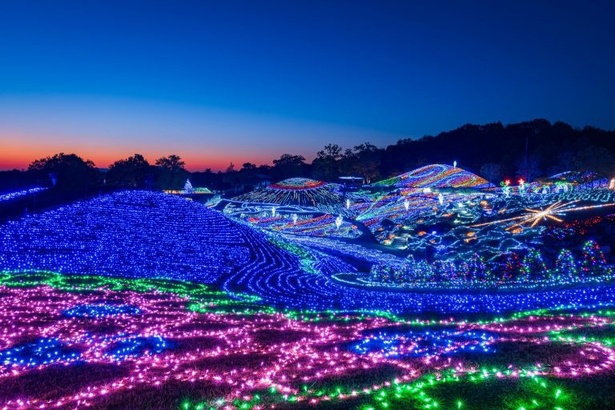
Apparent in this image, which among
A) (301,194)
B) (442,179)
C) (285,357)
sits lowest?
(285,357)

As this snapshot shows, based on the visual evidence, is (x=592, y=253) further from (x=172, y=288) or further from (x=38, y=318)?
(x=38, y=318)

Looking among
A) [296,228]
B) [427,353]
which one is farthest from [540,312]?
[296,228]

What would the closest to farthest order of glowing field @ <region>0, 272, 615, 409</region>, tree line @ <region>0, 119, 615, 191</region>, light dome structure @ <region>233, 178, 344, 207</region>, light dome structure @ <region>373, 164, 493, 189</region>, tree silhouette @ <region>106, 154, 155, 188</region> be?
glowing field @ <region>0, 272, 615, 409</region> → light dome structure @ <region>233, 178, 344, 207</region> → light dome structure @ <region>373, 164, 493, 189</region> → tree line @ <region>0, 119, 615, 191</region> → tree silhouette @ <region>106, 154, 155, 188</region>

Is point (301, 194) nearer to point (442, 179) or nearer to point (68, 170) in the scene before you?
point (442, 179)

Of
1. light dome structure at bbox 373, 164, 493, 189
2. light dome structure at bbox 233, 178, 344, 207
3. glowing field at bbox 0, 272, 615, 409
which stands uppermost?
light dome structure at bbox 373, 164, 493, 189

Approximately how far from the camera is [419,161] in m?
90.5

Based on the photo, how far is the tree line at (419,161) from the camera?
6284cm

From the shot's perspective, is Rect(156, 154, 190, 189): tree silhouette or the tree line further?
Rect(156, 154, 190, 189): tree silhouette

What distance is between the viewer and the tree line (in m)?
62.8

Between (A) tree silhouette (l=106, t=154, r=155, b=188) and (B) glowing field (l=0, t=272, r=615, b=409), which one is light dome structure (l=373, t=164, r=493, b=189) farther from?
(A) tree silhouette (l=106, t=154, r=155, b=188)

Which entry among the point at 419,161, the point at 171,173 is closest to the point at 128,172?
the point at 171,173

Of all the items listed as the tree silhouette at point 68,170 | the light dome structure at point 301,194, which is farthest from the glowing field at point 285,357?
the tree silhouette at point 68,170

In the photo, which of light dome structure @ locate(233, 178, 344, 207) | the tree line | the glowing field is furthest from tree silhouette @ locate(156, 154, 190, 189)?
the glowing field

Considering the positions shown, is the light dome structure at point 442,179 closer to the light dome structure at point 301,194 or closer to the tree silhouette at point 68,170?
the light dome structure at point 301,194
